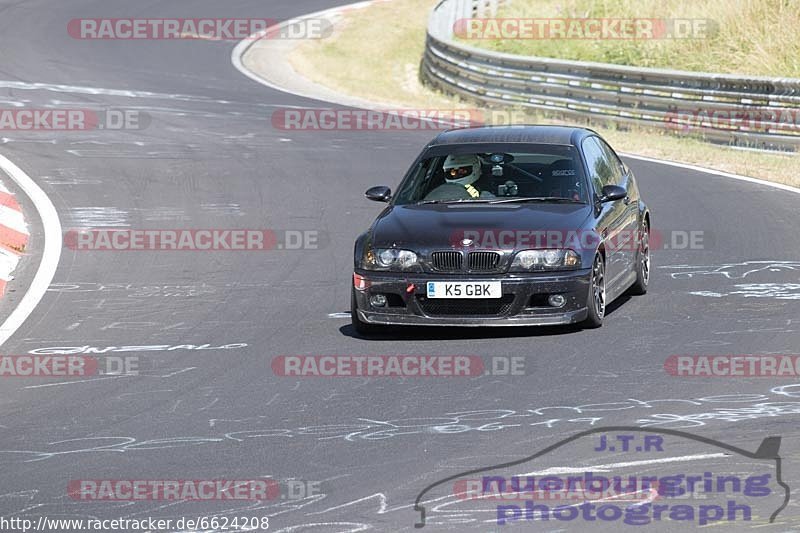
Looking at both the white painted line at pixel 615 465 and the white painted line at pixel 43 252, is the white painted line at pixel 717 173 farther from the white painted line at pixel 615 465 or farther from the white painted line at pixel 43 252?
the white painted line at pixel 615 465

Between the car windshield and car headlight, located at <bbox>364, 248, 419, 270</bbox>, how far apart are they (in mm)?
945

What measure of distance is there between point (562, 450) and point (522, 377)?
5.94 ft

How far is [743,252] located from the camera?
13.6 m

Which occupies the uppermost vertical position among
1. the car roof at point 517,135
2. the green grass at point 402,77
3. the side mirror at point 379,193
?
the car roof at point 517,135

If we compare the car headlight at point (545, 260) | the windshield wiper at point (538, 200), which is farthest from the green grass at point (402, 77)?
the car headlight at point (545, 260)

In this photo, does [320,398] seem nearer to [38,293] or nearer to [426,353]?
[426,353]

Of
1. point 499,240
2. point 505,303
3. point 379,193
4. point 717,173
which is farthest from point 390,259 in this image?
point 717,173

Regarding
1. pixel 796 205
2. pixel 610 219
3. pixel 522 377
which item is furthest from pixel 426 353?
pixel 796 205

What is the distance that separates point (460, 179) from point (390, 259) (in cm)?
131

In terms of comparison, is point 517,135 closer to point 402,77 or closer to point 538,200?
point 538,200

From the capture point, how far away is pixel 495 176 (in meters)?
11.4

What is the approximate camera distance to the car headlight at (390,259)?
34.2ft

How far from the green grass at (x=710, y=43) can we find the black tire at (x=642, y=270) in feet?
51.7

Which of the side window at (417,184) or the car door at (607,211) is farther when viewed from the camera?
the side window at (417,184)
